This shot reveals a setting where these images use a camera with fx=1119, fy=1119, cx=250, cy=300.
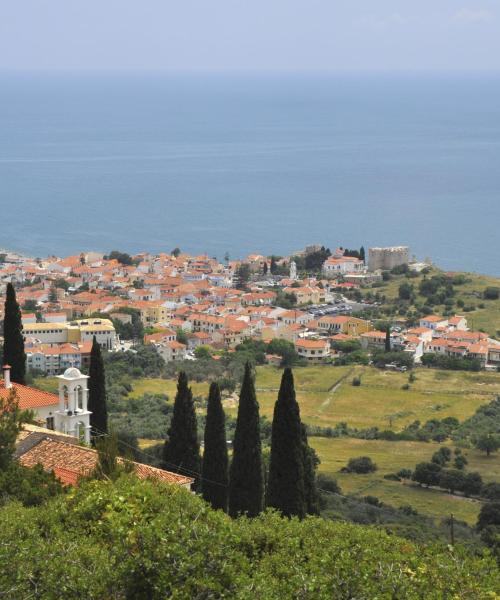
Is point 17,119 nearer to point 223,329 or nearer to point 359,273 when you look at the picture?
point 359,273

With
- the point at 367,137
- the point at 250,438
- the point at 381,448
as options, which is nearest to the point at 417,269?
the point at 381,448

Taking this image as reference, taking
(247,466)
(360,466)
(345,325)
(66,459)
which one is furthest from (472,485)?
(345,325)

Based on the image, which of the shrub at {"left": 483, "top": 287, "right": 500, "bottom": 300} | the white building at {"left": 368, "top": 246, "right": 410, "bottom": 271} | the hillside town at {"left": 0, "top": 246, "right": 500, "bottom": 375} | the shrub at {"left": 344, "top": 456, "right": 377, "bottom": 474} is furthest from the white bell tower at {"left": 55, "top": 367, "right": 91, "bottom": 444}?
the white building at {"left": 368, "top": 246, "right": 410, "bottom": 271}

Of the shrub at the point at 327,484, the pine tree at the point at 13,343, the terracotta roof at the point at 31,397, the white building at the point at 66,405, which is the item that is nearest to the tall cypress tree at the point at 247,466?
the white building at the point at 66,405

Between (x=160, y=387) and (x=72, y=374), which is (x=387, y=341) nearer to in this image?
(x=160, y=387)

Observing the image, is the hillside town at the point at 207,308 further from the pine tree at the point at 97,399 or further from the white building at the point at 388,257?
the pine tree at the point at 97,399

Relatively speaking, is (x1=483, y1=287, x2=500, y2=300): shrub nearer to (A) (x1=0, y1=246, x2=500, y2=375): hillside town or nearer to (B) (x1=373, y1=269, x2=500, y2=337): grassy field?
(B) (x1=373, y1=269, x2=500, y2=337): grassy field
